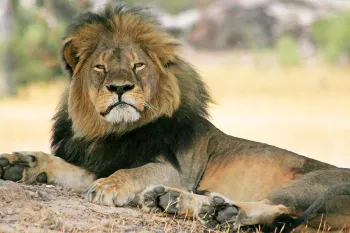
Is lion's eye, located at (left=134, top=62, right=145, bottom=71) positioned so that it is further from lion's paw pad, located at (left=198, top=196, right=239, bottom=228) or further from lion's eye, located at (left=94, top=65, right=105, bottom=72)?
lion's paw pad, located at (left=198, top=196, right=239, bottom=228)

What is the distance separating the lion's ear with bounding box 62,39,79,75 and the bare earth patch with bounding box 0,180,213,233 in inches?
38.3

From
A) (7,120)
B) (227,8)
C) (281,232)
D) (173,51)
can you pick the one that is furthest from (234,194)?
(227,8)

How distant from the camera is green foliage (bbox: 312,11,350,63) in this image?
23.9 meters

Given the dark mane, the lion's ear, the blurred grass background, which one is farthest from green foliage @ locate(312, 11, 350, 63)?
the lion's ear

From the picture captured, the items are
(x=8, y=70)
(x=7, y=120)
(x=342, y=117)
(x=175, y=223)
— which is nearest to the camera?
(x=175, y=223)

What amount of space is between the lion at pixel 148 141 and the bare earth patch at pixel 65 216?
22 cm

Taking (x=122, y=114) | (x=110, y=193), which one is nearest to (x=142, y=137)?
Answer: (x=122, y=114)

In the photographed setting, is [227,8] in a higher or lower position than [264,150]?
higher

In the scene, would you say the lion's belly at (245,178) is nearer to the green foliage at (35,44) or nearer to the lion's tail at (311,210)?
the lion's tail at (311,210)

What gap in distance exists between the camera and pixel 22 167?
5117mm

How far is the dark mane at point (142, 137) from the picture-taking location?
16.9 ft

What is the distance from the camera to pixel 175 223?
4484 mm

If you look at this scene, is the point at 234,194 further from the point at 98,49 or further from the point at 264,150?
the point at 98,49

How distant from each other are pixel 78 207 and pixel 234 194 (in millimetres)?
1188
